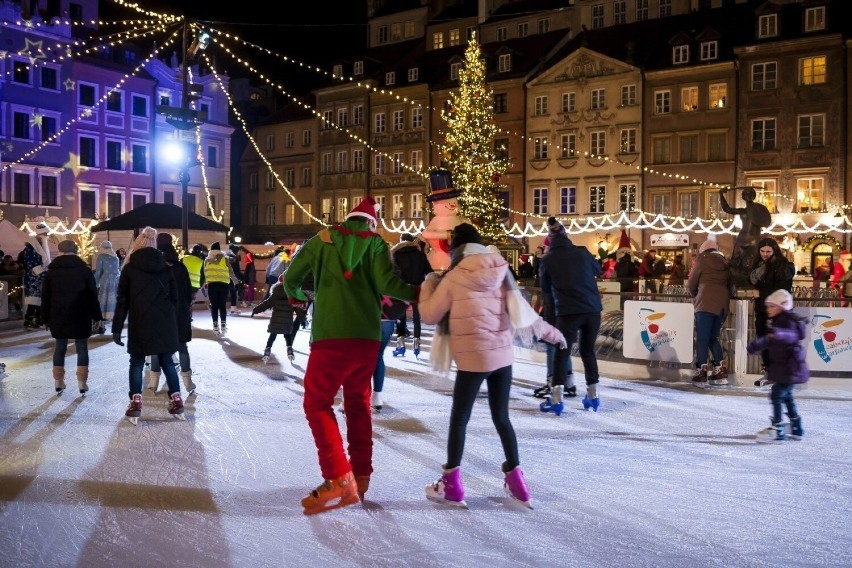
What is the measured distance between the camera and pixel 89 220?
45.8 m

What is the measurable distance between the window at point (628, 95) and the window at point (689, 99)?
7.79ft

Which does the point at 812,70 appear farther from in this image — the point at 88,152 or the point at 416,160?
the point at 88,152

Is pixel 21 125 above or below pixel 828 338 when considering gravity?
above

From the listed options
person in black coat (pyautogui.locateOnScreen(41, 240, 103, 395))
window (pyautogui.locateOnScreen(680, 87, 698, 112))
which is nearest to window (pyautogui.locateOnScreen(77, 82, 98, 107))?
window (pyautogui.locateOnScreen(680, 87, 698, 112))

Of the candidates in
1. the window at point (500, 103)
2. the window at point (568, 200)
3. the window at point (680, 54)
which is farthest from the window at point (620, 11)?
the window at point (568, 200)

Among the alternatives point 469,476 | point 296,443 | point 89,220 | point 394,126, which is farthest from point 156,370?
point 394,126

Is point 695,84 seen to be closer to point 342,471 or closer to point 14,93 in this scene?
point 14,93

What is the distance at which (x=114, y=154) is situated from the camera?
47812 mm

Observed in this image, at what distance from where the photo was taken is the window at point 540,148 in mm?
45781

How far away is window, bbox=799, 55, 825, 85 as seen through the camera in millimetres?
37719

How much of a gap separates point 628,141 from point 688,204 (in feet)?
14.1

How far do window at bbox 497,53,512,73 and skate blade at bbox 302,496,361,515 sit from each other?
145 ft

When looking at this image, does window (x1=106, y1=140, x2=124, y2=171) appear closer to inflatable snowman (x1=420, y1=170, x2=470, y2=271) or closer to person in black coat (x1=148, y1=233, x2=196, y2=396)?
person in black coat (x1=148, y1=233, x2=196, y2=396)

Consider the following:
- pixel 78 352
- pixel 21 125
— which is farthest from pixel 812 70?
pixel 78 352
